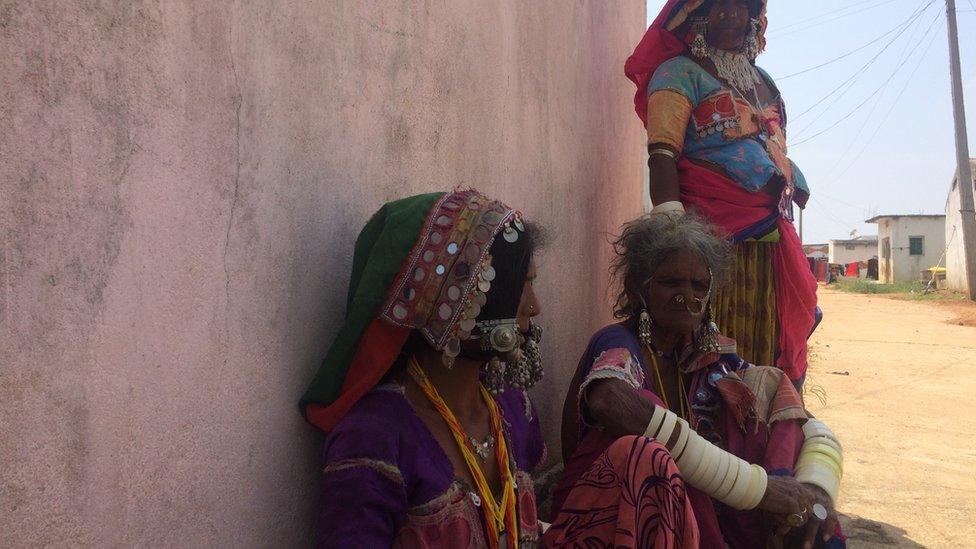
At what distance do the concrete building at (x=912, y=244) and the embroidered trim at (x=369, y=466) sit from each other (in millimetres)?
44283

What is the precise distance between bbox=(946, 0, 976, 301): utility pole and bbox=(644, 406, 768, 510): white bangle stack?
21164 mm

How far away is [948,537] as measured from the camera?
3812 mm

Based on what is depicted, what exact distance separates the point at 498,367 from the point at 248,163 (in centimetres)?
83

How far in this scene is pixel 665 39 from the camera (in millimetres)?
3703

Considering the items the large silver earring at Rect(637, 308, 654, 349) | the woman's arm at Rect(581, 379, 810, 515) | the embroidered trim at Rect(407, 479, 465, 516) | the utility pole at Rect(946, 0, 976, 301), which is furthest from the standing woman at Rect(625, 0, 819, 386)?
the utility pole at Rect(946, 0, 976, 301)

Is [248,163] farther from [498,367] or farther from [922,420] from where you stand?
[922,420]

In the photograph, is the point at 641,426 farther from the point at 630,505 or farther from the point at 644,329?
the point at 644,329

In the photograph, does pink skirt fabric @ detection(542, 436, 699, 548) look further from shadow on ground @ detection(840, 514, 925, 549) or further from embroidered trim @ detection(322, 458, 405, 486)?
shadow on ground @ detection(840, 514, 925, 549)

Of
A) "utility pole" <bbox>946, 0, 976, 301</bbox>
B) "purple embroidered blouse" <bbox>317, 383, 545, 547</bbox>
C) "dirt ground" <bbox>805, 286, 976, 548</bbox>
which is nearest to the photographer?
"purple embroidered blouse" <bbox>317, 383, 545, 547</bbox>

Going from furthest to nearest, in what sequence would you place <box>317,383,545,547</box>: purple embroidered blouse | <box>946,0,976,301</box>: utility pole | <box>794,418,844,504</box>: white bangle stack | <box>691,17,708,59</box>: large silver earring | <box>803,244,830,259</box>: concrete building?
<box>803,244,830,259</box>: concrete building
<box>946,0,976,301</box>: utility pole
<box>691,17,708,59</box>: large silver earring
<box>794,418,844,504</box>: white bangle stack
<box>317,383,545,547</box>: purple embroidered blouse

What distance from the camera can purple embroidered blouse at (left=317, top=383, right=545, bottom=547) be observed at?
1823mm

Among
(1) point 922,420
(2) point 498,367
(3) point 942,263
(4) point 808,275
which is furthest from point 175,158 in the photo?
(3) point 942,263

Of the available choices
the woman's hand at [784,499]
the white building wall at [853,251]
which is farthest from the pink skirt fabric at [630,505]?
the white building wall at [853,251]

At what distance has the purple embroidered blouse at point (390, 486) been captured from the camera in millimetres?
1823
